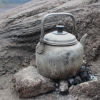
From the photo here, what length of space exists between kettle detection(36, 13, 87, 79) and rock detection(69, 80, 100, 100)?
237mm

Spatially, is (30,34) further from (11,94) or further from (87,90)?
(87,90)

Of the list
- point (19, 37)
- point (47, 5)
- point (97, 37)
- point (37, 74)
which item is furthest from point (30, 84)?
point (47, 5)

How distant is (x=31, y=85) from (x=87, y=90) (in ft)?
2.80

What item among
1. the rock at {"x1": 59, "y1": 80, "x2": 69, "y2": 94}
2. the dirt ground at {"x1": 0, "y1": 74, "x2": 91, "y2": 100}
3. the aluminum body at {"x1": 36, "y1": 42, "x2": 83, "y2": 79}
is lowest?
the dirt ground at {"x1": 0, "y1": 74, "x2": 91, "y2": 100}

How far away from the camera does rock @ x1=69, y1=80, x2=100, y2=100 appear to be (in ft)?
11.1

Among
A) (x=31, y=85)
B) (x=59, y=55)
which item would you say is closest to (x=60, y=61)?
(x=59, y=55)

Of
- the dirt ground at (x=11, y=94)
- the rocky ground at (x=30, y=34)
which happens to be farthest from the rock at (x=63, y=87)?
the rocky ground at (x=30, y=34)

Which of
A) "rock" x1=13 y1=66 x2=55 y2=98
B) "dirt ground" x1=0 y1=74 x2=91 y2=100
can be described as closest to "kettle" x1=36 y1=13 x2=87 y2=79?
"rock" x1=13 y1=66 x2=55 y2=98

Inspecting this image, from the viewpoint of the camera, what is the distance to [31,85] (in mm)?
3307

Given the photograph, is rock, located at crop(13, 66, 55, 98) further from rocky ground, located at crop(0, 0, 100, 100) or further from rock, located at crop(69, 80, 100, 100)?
rocky ground, located at crop(0, 0, 100, 100)

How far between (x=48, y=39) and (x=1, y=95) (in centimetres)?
118

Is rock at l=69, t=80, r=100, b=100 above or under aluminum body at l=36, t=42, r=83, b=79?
under

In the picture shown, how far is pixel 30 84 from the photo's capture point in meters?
3.31

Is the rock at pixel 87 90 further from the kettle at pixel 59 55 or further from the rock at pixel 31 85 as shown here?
the rock at pixel 31 85
